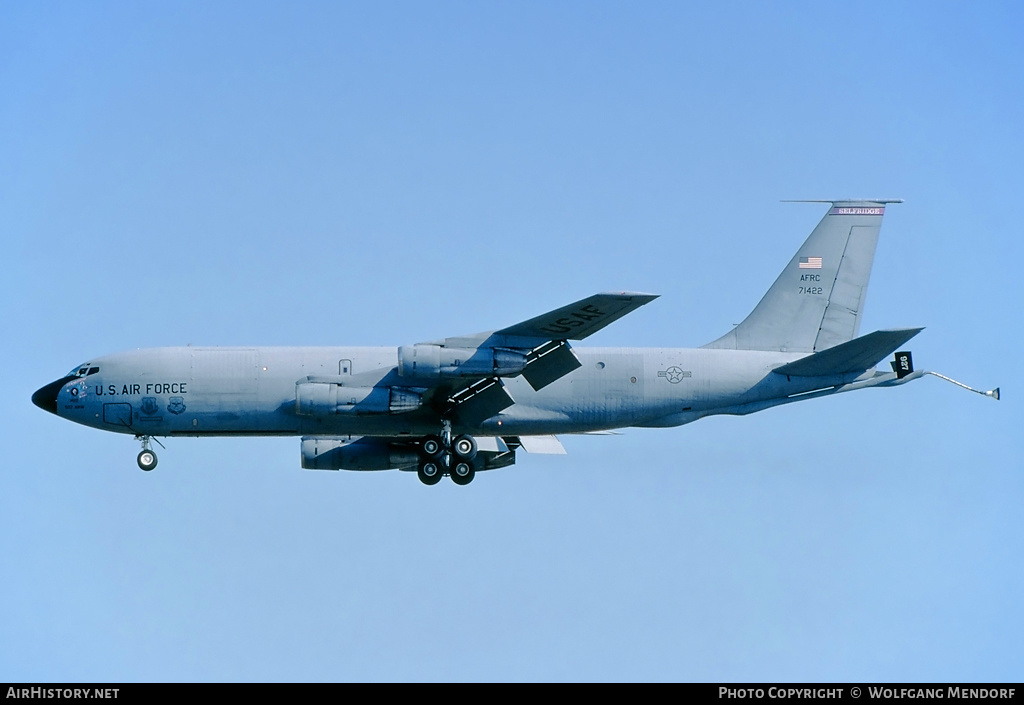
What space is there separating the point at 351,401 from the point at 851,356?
13.9 m

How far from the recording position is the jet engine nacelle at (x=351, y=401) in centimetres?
4006

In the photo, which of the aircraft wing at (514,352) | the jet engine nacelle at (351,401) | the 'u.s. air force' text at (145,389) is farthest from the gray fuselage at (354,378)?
the aircraft wing at (514,352)

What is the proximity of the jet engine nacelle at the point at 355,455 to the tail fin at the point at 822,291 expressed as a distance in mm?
10176

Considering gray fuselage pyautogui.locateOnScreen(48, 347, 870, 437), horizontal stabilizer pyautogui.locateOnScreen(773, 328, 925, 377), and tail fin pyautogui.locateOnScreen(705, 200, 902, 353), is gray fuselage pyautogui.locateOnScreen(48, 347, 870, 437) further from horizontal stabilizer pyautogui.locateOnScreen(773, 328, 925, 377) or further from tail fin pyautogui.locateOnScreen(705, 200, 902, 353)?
tail fin pyautogui.locateOnScreen(705, 200, 902, 353)

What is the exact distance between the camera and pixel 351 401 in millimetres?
40094

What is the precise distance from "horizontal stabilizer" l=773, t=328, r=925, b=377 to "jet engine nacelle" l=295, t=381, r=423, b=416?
35.4 ft

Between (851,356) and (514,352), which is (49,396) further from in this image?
(851,356)

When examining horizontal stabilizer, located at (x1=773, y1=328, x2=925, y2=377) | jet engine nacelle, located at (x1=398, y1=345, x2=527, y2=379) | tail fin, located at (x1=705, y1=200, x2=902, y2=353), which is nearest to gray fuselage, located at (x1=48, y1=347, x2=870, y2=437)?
horizontal stabilizer, located at (x1=773, y1=328, x2=925, y2=377)

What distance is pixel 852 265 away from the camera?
4422cm
